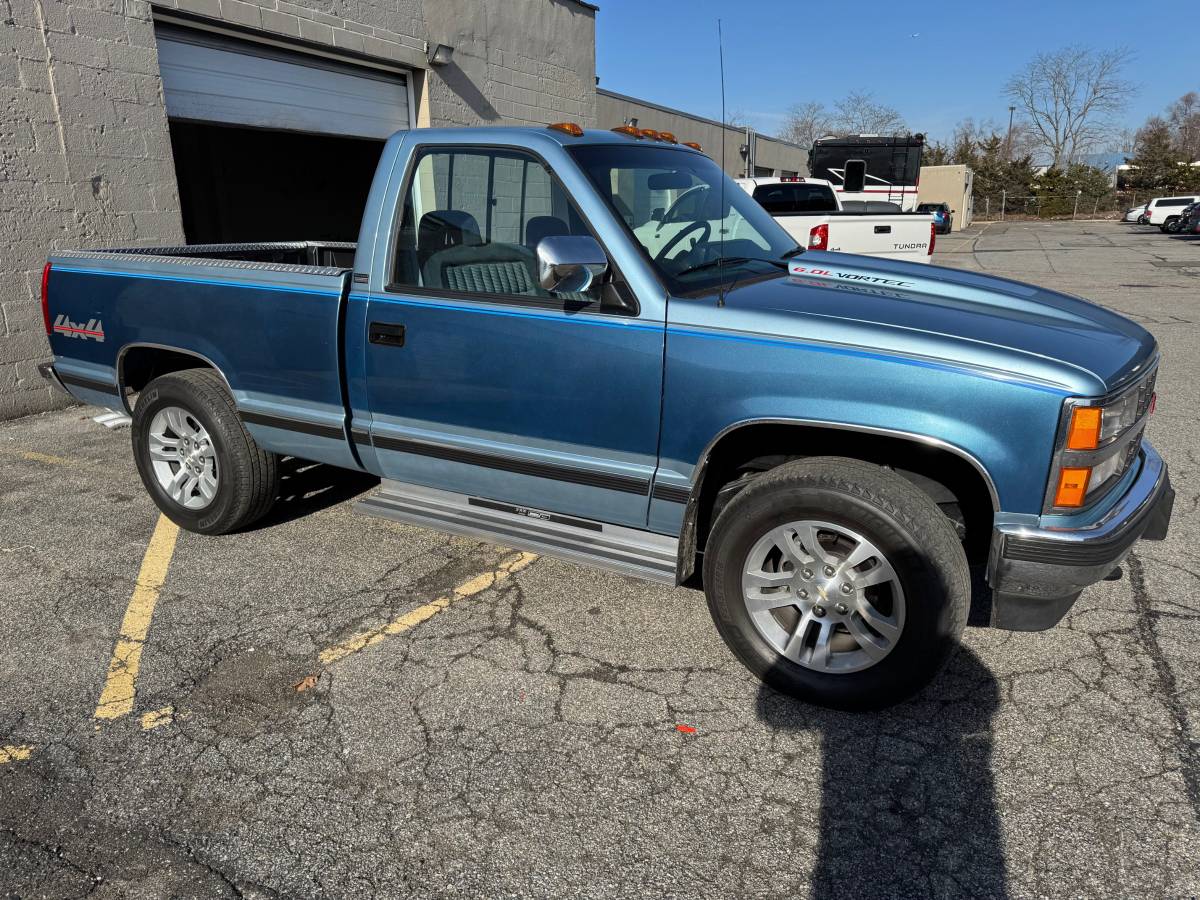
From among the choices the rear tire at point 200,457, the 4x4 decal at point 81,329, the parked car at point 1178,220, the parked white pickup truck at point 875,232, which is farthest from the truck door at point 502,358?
the parked car at point 1178,220

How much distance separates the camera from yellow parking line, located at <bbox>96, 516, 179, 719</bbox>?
10.3 ft

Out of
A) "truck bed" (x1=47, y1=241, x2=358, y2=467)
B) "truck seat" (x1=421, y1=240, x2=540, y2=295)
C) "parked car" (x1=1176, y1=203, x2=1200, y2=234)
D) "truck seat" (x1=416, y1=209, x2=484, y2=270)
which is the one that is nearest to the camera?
"truck seat" (x1=421, y1=240, x2=540, y2=295)

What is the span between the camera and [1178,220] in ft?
123

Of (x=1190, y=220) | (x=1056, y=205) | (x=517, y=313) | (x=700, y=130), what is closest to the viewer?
(x=517, y=313)

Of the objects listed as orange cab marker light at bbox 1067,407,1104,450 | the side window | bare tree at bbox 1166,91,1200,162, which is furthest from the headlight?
bare tree at bbox 1166,91,1200,162

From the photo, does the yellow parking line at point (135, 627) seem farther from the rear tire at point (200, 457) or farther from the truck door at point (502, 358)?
A: the truck door at point (502, 358)

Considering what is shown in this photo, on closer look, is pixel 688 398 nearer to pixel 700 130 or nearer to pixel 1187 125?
pixel 700 130

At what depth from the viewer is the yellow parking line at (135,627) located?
3.13 metres

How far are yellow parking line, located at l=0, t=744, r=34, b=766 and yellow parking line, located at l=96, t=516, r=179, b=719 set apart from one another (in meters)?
0.23

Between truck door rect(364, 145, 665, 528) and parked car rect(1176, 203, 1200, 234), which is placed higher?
truck door rect(364, 145, 665, 528)

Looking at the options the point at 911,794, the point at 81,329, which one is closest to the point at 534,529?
the point at 911,794

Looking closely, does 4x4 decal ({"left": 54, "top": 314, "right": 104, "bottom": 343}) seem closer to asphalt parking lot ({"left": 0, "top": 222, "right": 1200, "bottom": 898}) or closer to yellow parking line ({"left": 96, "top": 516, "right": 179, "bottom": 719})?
yellow parking line ({"left": 96, "top": 516, "right": 179, "bottom": 719})

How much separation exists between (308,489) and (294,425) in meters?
1.33

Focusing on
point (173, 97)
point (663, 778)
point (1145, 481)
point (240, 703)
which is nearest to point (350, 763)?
point (240, 703)
